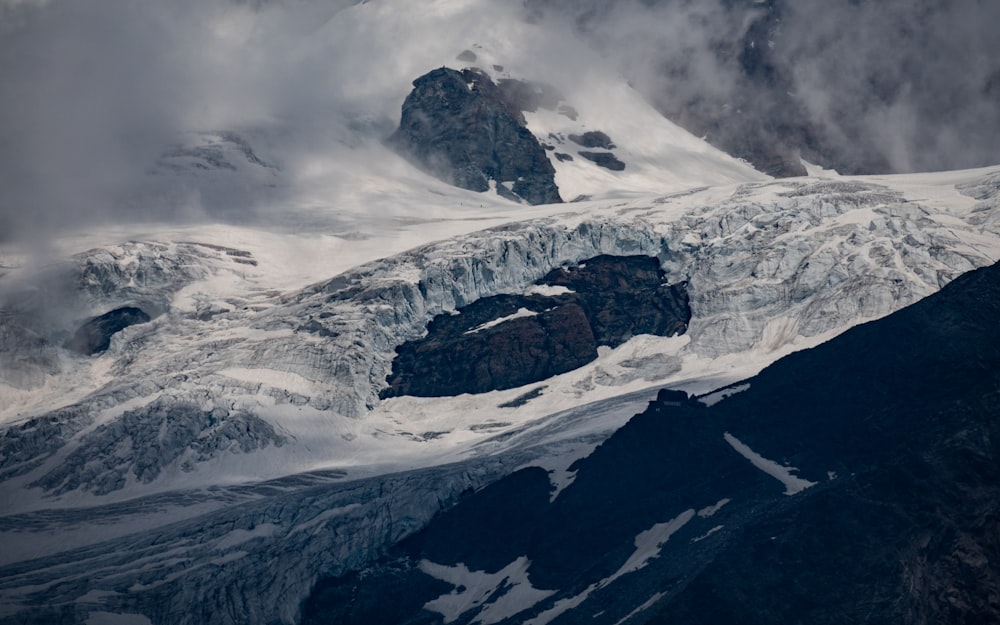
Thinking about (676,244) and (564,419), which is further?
(676,244)

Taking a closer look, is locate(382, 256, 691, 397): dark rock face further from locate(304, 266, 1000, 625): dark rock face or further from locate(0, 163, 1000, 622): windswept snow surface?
locate(304, 266, 1000, 625): dark rock face

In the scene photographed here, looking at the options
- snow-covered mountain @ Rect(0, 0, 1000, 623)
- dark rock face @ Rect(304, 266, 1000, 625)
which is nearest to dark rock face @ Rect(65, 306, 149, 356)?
snow-covered mountain @ Rect(0, 0, 1000, 623)

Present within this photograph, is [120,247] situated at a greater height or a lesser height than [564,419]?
greater

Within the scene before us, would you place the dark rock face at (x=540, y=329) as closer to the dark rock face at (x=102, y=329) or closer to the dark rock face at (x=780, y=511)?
the dark rock face at (x=780, y=511)

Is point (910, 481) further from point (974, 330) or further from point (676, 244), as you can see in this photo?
point (676, 244)

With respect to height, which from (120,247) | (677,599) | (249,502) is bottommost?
(677,599)

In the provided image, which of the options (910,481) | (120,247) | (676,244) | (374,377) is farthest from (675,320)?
(120,247)

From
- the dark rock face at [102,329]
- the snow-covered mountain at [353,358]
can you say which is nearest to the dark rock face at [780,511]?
the snow-covered mountain at [353,358]
